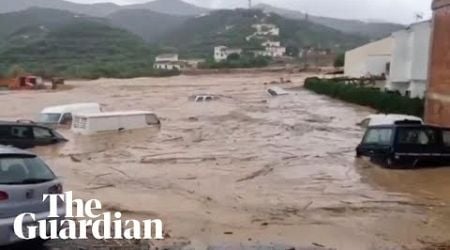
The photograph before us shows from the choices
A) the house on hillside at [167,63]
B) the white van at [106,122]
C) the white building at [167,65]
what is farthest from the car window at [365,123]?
the white building at [167,65]

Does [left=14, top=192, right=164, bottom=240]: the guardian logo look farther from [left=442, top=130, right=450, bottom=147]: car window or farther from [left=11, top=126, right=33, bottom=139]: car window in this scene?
[left=442, top=130, right=450, bottom=147]: car window

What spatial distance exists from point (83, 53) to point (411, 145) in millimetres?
135447

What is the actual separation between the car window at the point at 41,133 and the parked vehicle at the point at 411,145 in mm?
12451

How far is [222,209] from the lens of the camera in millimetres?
14336

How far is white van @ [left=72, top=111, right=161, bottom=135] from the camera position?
31047mm

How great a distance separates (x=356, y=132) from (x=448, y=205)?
17996mm

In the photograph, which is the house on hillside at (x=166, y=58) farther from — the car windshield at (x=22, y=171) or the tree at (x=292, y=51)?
the car windshield at (x=22, y=171)

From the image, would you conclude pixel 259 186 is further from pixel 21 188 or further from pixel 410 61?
pixel 410 61

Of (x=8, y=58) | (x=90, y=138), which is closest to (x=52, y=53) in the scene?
(x=8, y=58)

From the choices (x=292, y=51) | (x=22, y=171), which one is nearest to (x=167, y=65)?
(x=292, y=51)

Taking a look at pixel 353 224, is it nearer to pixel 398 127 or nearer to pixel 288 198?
pixel 288 198

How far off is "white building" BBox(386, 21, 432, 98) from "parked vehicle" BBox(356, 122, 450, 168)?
544 inches

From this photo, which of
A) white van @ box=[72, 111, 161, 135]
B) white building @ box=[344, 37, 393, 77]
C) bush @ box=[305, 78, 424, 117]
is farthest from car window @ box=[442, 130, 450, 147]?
white building @ box=[344, 37, 393, 77]

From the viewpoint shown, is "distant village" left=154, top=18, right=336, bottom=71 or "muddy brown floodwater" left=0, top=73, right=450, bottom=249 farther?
"distant village" left=154, top=18, right=336, bottom=71
